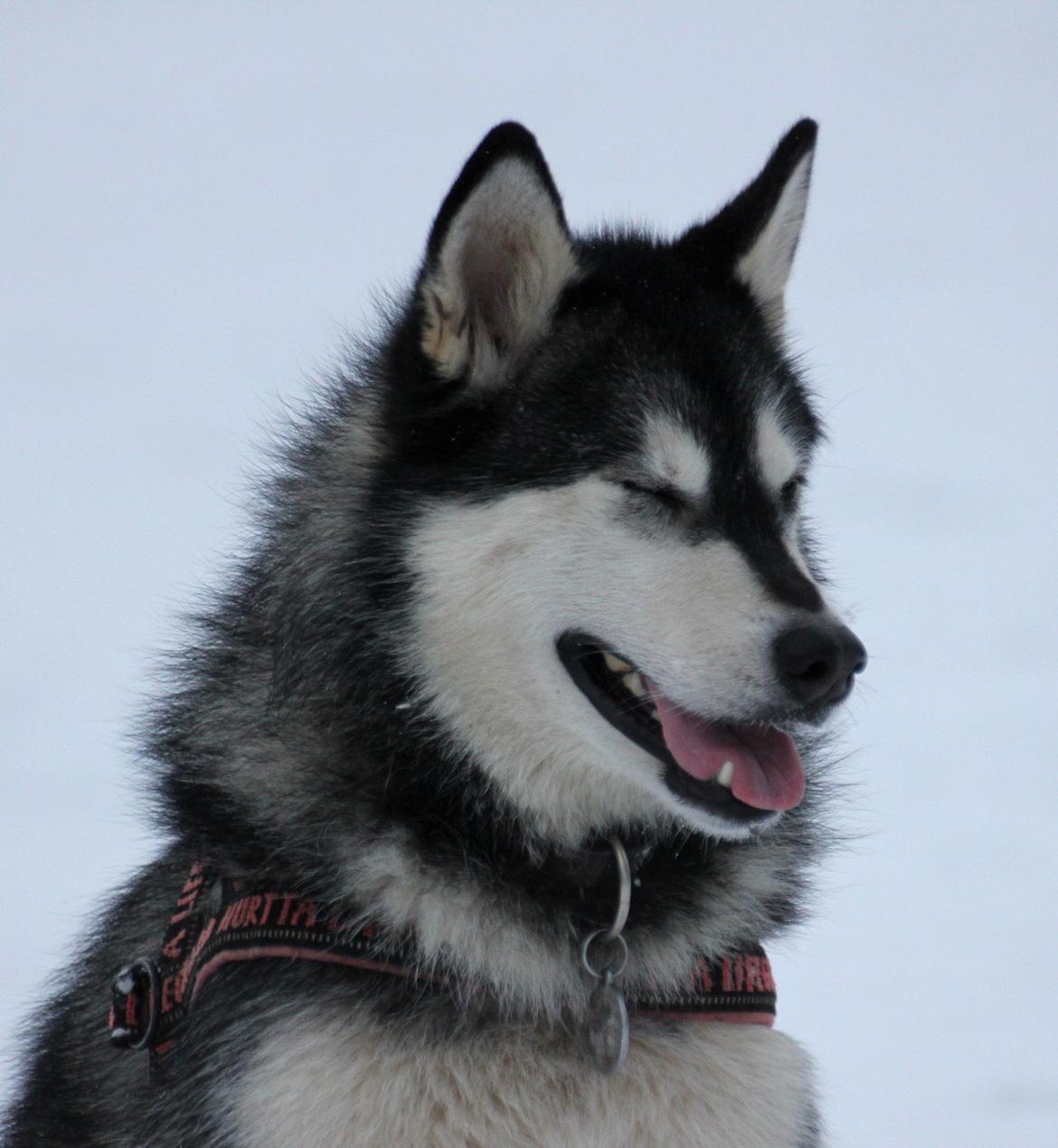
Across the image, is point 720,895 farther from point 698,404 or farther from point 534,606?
point 698,404

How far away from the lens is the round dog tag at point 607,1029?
7.87ft

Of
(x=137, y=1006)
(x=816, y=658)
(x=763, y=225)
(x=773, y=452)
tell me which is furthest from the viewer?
(x=763, y=225)

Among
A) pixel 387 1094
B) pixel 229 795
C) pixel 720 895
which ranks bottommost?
pixel 387 1094

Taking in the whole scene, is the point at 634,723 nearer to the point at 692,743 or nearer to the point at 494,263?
the point at 692,743

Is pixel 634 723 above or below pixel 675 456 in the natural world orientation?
below

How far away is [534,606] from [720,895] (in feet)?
2.11

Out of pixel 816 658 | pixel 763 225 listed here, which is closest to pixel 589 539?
pixel 816 658

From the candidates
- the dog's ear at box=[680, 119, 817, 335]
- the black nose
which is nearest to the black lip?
the black nose

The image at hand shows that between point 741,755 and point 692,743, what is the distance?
0.33 feet

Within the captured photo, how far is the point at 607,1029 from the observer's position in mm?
2420

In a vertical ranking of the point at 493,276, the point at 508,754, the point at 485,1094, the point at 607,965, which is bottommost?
the point at 485,1094

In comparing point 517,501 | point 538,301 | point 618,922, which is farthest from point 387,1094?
point 538,301

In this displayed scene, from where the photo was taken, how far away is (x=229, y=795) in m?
2.63

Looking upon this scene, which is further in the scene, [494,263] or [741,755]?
[494,263]
